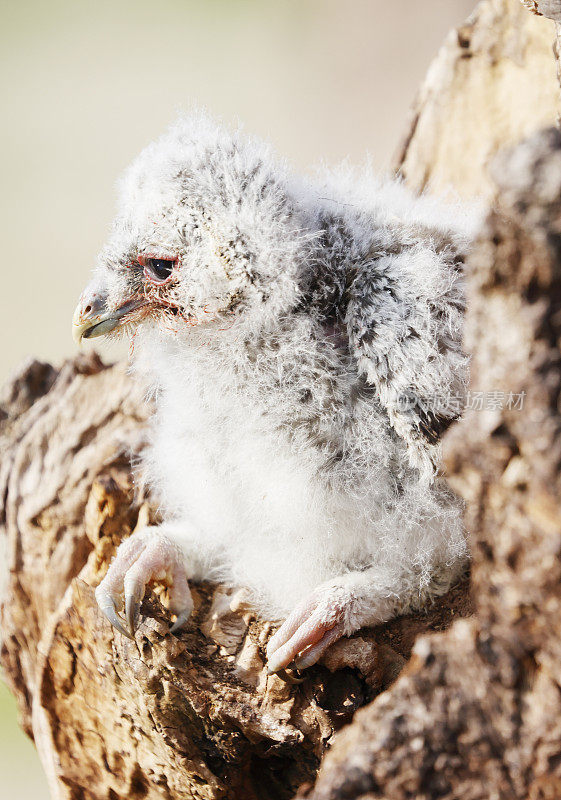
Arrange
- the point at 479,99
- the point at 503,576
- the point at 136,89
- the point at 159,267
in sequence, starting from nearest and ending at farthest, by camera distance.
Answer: the point at 503,576
the point at 159,267
the point at 479,99
the point at 136,89

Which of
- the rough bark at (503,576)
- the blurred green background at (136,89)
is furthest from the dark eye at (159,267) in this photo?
the blurred green background at (136,89)

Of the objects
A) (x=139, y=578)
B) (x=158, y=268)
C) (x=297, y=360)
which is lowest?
(x=139, y=578)

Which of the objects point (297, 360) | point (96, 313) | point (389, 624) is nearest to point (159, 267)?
point (96, 313)

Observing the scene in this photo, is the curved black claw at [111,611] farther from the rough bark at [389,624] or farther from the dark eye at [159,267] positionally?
the dark eye at [159,267]

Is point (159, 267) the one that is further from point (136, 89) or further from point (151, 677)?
point (136, 89)

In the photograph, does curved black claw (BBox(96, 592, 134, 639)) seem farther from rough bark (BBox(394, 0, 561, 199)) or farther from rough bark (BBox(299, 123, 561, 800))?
rough bark (BBox(394, 0, 561, 199))

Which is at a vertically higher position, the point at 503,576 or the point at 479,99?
the point at 479,99

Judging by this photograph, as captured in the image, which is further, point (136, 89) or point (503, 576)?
point (136, 89)

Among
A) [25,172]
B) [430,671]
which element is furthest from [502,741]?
[25,172]
